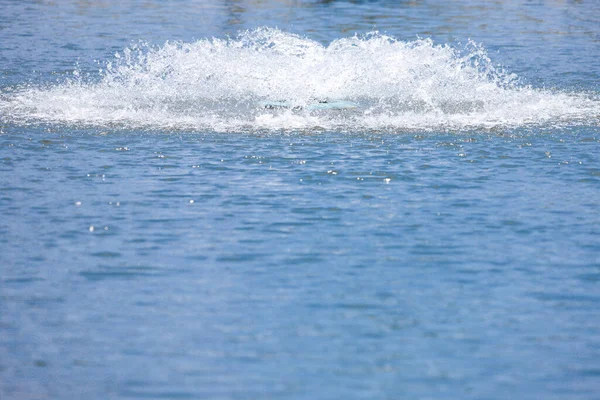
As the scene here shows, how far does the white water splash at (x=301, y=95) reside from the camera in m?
24.4

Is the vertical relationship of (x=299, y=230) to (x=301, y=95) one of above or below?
below

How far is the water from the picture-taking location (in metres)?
11.6

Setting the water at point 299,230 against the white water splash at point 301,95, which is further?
Result: the white water splash at point 301,95

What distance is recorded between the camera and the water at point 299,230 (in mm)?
11555

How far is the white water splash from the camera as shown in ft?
80.1

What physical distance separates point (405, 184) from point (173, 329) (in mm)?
7649

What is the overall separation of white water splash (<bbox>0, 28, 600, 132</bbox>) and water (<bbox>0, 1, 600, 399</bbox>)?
10 centimetres

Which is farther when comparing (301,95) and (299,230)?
(301,95)

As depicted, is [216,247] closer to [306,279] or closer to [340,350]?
[306,279]

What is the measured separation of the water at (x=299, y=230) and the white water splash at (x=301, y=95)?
102 mm

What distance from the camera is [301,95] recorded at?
2664 cm

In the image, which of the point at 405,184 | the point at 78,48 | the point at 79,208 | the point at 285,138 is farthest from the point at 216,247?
the point at 78,48

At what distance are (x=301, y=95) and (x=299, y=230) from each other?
35.1 ft

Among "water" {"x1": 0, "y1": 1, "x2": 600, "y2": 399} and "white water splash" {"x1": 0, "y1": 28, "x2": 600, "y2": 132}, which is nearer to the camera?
"water" {"x1": 0, "y1": 1, "x2": 600, "y2": 399}
